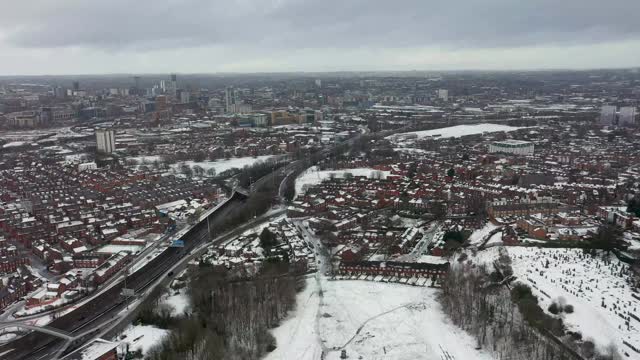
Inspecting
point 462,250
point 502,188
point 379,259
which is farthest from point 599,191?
point 379,259

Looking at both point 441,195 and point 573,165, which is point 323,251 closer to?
point 441,195

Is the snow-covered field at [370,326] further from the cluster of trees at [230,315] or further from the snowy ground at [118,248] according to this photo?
the snowy ground at [118,248]

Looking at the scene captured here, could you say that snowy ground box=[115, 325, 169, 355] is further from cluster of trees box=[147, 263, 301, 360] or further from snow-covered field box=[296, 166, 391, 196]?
snow-covered field box=[296, 166, 391, 196]

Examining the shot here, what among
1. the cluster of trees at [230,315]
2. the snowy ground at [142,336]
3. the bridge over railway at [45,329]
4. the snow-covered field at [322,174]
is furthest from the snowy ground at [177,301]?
the snow-covered field at [322,174]

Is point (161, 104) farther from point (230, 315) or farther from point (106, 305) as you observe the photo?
point (230, 315)

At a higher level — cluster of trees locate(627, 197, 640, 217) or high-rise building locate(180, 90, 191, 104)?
high-rise building locate(180, 90, 191, 104)

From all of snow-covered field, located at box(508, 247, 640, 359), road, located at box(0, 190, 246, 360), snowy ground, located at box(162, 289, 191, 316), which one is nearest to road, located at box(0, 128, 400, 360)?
road, located at box(0, 190, 246, 360)
